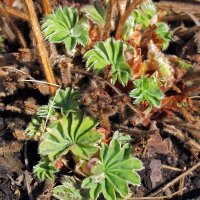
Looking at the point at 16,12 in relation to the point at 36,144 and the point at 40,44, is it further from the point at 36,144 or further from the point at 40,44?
the point at 36,144

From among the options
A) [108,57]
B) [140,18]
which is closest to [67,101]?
[108,57]

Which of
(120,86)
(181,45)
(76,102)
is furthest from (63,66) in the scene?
(181,45)

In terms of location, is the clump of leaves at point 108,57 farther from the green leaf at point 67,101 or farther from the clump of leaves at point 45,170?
the clump of leaves at point 45,170

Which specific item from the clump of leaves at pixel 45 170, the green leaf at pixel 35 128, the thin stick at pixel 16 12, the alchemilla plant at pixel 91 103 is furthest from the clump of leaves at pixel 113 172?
the thin stick at pixel 16 12

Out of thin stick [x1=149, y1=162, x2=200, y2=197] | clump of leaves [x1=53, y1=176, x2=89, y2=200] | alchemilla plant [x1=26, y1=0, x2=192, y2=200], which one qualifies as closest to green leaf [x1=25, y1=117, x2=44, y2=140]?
alchemilla plant [x1=26, y1=0, x2=192, y2=200]

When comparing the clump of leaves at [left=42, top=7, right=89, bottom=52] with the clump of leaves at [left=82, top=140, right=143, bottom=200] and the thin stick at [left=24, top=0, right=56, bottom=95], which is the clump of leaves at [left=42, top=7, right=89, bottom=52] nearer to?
the thin stick at [left=24, top=0, right=56, bottom=95]

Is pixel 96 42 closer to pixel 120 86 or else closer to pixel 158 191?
pixel 120 86

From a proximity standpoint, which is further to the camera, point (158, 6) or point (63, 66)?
point (158, 6)
